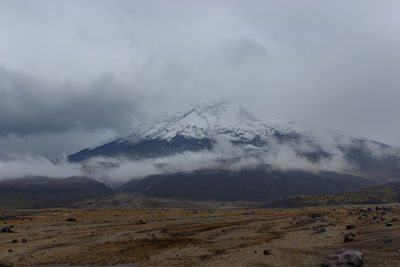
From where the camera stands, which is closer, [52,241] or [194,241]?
[194,241]

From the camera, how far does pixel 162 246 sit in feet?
146

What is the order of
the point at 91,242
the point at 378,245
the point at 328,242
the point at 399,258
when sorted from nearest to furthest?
the point at 399,258, the point at 378,245, the point at 328,242, the point at 91,242

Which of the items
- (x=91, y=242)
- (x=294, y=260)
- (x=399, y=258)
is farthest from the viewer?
(x=91, y=242)

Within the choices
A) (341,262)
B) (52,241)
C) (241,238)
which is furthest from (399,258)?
(52,241)

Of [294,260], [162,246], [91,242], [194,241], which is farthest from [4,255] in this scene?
[294,260]

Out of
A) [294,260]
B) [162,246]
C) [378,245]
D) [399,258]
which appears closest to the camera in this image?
[399,258]

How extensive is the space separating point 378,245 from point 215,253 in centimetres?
1534

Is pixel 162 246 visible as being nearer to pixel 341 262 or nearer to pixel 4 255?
pixel 4 255

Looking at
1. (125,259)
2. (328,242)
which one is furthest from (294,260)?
(125,259)

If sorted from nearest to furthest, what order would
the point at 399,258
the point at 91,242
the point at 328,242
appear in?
the point at 399,258, the point at 328,242, the point at 91,242

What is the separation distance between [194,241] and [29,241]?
23986 mm

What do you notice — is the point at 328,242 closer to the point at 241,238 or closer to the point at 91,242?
the point at 241,238

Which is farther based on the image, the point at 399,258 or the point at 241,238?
the point at 241,238

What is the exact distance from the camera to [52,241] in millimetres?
53250
